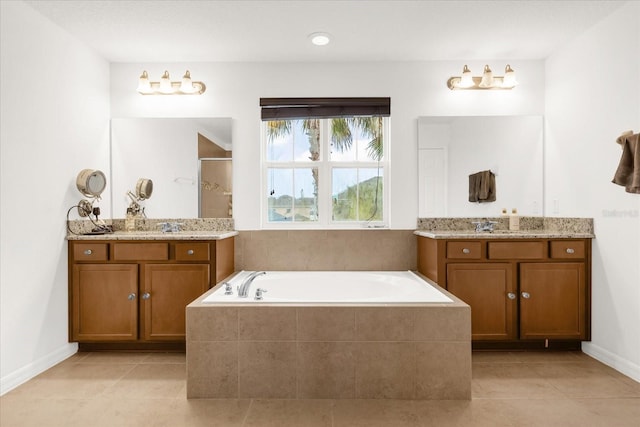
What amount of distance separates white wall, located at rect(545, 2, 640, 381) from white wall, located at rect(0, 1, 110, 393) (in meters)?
3.84

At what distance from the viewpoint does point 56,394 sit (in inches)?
84.8

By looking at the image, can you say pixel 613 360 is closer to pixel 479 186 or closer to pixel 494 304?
pixel 494 304

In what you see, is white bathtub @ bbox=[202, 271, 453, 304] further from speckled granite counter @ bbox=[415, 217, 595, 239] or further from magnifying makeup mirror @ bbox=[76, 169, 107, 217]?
magnifying makeup mirror @ bbox=[76, 169, 107, 217]

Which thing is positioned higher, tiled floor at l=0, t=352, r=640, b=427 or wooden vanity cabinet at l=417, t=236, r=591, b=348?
wooden vanity cabinet at l=417, t=236, r=591, b=348

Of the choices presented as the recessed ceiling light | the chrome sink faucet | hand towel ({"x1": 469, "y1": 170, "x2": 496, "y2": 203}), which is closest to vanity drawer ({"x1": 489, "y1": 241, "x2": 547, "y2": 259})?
the chrome sink faucet

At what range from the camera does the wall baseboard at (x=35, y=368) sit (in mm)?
2193

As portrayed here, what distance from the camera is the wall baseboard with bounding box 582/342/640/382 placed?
2336mm

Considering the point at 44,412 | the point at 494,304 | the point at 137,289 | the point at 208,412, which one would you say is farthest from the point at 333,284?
the point at 44,412

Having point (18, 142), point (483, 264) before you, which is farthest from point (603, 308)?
point (18, 142)

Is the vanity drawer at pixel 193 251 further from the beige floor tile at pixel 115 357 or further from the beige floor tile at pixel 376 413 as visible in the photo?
the beige floor tile at pixel 376 413

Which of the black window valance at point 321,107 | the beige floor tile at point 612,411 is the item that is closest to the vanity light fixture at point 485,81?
the black window valance at point 321,107

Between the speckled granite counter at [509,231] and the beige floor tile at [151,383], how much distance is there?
202cm

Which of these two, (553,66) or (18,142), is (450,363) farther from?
(18,142)

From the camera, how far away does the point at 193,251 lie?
2.71 metres
